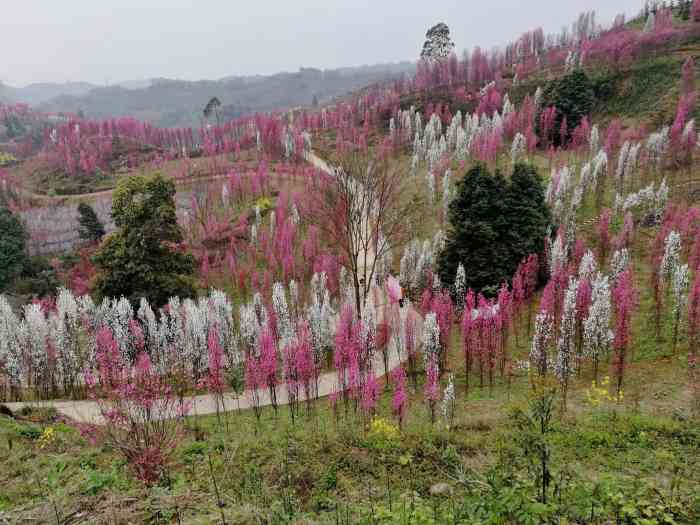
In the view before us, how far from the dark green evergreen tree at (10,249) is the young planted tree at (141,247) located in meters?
15.6

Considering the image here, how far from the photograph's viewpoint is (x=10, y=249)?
Result: 3400 cm

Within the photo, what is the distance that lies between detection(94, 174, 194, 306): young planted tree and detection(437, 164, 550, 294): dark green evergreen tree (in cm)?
1476

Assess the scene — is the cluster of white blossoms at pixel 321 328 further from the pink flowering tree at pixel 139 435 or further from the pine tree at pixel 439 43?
the pine tree at pixel 439 43

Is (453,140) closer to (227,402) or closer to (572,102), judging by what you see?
(572,102)

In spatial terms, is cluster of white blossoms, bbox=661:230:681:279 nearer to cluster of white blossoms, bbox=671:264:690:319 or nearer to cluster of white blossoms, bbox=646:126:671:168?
cluster of white blossoms, bbox=671:264:690:319

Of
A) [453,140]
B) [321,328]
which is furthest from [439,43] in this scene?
[321,328]

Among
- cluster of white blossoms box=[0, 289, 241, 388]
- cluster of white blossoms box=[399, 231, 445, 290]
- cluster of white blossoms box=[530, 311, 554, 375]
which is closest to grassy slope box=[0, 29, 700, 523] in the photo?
cluster of white blossoms box=[530, 311, 554, 375]

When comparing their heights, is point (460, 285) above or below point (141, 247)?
below

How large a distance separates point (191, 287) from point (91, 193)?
53512 mm

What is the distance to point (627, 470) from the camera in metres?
8.27

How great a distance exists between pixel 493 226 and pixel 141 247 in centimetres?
1794

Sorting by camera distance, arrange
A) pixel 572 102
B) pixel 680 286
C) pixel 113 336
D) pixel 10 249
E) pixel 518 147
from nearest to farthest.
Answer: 1. pixel 680 286
2. pixel 113 336
3. pixel 10 249
4. pixel 518 147
5. pixel 572 102

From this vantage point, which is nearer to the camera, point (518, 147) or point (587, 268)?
point (587, 268)

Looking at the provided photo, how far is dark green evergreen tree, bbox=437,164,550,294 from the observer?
21.4 meters
